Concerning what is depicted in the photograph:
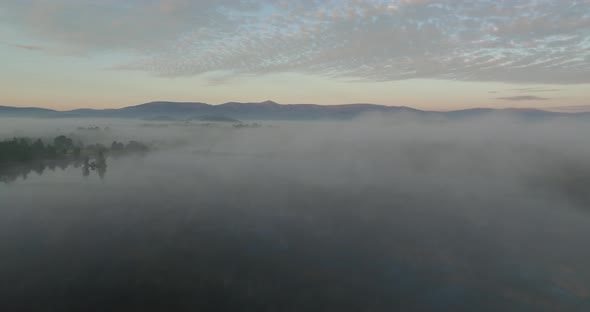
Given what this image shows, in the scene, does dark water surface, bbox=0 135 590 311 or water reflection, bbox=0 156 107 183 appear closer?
dark water surface, bbox=0 135 590 311

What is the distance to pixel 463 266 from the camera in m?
17.3

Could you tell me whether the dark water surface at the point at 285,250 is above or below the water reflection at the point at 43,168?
below

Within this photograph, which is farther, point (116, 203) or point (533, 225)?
point (116, 203)

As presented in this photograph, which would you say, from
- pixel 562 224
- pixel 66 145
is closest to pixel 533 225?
pixel 562 224

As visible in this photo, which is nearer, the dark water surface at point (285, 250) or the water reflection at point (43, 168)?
the dark water surface at point (285, 250)

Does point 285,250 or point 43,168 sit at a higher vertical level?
point 43,168

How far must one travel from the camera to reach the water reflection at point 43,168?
39638mm

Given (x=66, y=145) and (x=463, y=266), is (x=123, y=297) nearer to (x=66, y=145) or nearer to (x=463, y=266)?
(x=463, y=266)

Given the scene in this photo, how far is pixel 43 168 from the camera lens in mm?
45906

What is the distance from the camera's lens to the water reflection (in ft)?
130

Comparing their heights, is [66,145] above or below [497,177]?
above

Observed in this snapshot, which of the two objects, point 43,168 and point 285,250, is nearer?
point 285,250

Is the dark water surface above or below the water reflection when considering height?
below

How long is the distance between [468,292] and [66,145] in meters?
66.5
